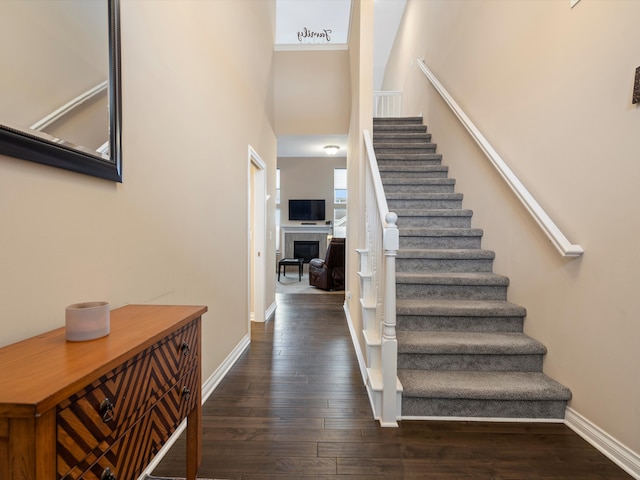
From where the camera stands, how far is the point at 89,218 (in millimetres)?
1112

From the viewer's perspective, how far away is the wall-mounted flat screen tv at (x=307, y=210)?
26.9ft

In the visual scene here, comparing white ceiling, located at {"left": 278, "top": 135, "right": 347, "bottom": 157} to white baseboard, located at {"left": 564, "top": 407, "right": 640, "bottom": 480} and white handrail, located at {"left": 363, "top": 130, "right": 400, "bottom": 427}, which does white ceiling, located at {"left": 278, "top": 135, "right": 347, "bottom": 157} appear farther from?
white baseboard, located at {"left": 564, "top": 407, "right": 640, "bottom": 480}

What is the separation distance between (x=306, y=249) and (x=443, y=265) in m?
5.76

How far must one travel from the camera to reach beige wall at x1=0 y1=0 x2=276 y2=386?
907 millimetres

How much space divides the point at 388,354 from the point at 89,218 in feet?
5.36

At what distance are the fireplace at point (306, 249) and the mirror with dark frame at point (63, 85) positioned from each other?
7.03 m

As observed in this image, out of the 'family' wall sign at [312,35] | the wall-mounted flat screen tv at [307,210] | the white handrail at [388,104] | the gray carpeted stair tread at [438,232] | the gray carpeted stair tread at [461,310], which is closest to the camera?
the gray carpeted stair tread at [461,310]

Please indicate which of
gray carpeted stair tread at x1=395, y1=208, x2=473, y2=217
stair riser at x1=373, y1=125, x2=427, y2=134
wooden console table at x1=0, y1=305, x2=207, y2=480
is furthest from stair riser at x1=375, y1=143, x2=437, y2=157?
wooden console table at x1=0, y1=305, x2=207, y2=480

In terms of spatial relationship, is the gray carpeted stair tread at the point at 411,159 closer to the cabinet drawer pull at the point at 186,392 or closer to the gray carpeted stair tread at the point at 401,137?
the gray carpeted stair tread at the point at 401,137

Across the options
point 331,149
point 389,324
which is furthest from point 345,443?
point 331,149

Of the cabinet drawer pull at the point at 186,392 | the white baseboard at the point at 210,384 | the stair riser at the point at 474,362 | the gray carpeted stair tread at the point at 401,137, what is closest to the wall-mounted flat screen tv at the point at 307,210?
the gray carpeted stair tread at the point at 401,137

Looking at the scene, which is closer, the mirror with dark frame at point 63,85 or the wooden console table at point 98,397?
the wooden console table at point 98,397

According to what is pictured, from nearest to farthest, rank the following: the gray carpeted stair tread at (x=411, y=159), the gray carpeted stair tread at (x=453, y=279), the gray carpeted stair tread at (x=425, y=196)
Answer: the gray carpeted stair tread at (x=453, y=279) < the gray carpeted stair tread at (x=425, y=196) < the gray carpeted stair tread at (x=411, y=159)

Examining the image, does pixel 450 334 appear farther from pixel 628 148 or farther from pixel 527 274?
pixel 628 148
